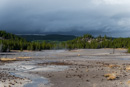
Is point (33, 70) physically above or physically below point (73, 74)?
below

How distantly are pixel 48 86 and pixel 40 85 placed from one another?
122cm

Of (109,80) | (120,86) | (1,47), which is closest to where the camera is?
(120,86)

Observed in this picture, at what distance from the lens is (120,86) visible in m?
23.2

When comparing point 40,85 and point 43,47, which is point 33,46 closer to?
point 43,47

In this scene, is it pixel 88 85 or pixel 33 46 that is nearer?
pixel 88 85

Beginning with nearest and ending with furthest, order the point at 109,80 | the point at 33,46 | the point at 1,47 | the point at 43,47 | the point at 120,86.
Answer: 1. the point at 120,86
2. the point at 109,80
3. the point at 1,47
4. the point at 33,46
5. the point at 43,47

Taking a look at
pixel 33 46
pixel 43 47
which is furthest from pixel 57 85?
pixel 43 47

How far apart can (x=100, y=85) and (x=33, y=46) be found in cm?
15933

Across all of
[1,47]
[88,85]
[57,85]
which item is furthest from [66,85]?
[1,47]

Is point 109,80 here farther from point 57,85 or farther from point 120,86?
point 57,85

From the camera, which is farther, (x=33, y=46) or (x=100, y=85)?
(x=33, y=46)

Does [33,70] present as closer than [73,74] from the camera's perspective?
No

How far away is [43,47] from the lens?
642 feet

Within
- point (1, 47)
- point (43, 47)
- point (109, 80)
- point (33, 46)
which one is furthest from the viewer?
point (43, 47)
